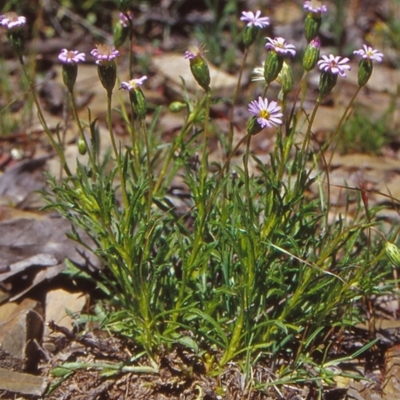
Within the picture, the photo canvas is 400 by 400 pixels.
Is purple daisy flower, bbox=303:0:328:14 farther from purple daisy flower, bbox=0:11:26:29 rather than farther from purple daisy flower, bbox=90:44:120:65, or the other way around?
purple daisy flower, bbox=0:11:26:29

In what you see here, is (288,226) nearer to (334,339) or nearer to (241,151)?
(334,339)

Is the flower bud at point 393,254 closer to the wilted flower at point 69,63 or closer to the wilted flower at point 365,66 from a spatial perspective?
the wilted flower at point 365,66

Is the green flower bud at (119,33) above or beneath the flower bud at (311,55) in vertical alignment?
beneath

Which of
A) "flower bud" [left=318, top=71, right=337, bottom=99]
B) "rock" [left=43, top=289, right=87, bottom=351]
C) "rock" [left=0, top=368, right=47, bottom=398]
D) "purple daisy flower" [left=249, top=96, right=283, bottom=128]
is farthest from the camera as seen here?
"rock" [left=43, top=289, right=87, bottom=351]

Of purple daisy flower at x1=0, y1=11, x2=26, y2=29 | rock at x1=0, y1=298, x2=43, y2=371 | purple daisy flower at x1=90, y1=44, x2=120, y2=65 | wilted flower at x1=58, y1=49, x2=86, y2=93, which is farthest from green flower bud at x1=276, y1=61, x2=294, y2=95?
rock at x1=0, y1=298, x2=43, y2=371

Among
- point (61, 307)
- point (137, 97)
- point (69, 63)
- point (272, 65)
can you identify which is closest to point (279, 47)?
point (272, 65)

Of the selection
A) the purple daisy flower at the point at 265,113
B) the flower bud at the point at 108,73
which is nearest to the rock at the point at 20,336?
the flower bud at the point at 108,73
